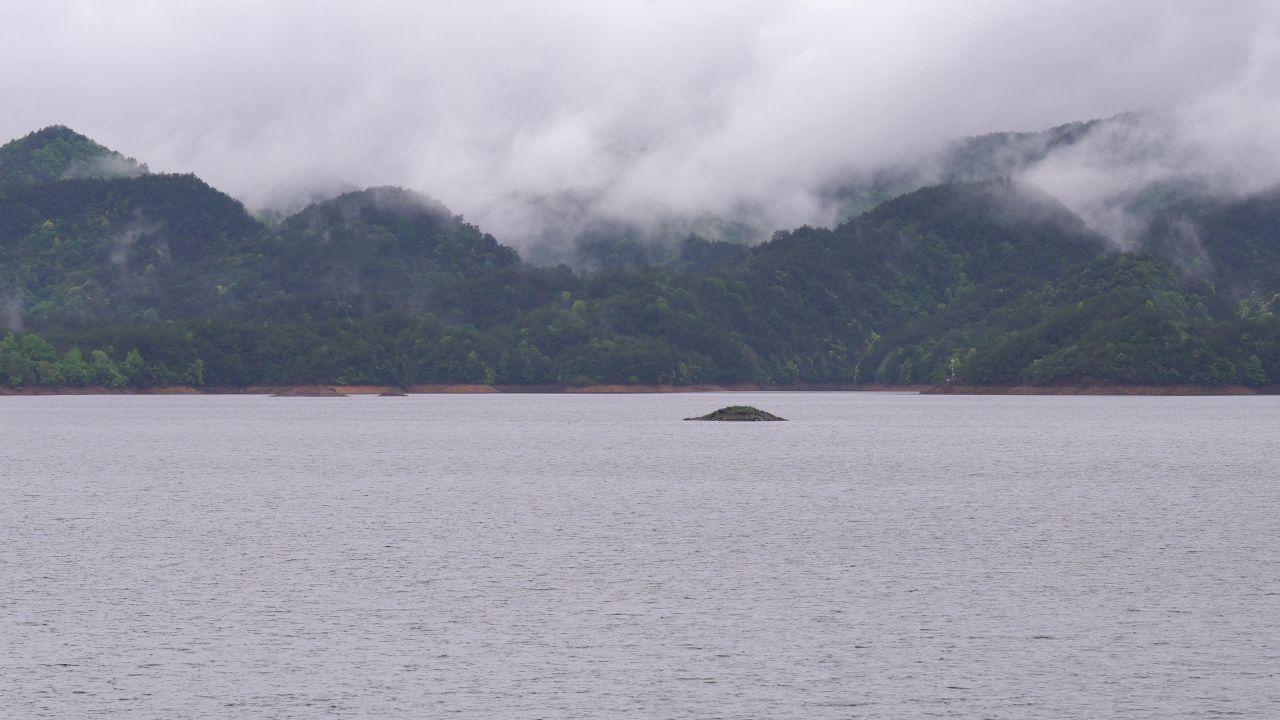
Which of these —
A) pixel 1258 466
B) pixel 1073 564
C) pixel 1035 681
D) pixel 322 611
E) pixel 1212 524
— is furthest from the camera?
pixel 1258 466

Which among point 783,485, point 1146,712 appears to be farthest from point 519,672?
point 783,485

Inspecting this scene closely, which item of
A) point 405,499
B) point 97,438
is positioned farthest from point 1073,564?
point 97,438

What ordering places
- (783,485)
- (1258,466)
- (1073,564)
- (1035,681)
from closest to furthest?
(1035,681)
(1073,564)
(783,485)
(1258,466)

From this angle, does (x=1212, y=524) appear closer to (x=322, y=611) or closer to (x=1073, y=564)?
(x=1073, y=564)

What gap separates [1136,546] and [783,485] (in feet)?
135

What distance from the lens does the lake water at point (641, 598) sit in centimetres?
3516

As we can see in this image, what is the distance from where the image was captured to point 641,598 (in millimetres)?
49812

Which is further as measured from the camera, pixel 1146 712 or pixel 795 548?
pixel 795 548

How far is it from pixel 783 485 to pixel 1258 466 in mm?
47733

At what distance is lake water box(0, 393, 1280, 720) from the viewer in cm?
3516

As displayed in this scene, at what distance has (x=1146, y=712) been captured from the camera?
3303cm

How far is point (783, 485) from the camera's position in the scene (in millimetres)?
104500

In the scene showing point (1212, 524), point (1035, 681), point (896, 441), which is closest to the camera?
point (1035, 681)

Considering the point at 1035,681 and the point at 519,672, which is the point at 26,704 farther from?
the point at 1035,681
